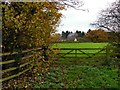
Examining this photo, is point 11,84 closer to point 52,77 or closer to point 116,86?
point 52,77

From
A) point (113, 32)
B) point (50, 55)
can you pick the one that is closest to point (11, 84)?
point (50, 55)

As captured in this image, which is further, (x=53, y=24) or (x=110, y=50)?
(x=110, y=50)

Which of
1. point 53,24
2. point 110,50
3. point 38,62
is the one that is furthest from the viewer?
point 110,50

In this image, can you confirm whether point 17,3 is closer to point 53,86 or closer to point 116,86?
point 53,86

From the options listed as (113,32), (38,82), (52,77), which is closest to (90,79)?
(52,77)

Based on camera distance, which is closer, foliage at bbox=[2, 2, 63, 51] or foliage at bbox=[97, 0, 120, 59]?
foliage at bbox=[2, 2, 63, 51]

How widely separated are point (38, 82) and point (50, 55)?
31.8ft

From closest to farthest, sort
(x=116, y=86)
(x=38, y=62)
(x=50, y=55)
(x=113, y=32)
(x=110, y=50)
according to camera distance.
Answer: (x=116, y=86), (x=38, y=62), (x=50, y=55), (x=110, y=50), (x=113, y=32)

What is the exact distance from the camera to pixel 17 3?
14570 millimetres

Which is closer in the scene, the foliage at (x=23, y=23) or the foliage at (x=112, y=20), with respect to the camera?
the foliage at (x=23, y=23)

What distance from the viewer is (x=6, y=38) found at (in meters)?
15.1

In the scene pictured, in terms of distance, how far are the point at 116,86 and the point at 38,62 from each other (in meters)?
6.53

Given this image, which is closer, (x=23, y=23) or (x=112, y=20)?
(x=23, y=23)

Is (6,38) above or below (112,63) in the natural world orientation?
above
